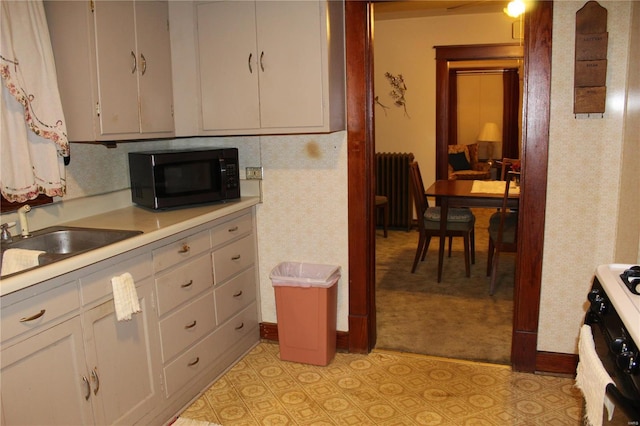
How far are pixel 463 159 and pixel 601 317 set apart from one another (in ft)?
22.5

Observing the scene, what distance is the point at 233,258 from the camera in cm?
316

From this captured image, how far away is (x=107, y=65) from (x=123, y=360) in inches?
53.4

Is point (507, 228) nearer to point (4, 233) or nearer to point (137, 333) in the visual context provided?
point (137, 333)

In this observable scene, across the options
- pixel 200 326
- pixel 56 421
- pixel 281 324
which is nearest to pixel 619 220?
pixel 281 324

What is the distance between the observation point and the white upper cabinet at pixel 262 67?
9.50ft

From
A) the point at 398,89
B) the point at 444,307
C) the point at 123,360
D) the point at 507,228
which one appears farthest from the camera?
the point at 398,89

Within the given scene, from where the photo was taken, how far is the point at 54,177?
8.35ft

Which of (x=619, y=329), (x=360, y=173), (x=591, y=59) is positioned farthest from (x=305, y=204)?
(x=619, y=329)

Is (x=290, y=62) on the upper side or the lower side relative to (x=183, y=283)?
upper

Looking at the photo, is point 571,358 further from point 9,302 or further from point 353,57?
point 9,302

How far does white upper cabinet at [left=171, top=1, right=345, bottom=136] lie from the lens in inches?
114

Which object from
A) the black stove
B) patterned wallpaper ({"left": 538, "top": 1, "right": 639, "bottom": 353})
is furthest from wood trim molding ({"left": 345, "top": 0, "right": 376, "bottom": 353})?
the black stove

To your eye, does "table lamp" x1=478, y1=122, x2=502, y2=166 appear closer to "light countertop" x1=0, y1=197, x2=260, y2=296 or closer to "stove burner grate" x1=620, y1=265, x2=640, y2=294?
"light countertop" x1=0, y1=197, x2=260, y2=296

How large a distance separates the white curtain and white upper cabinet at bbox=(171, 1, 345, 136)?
787 mm
